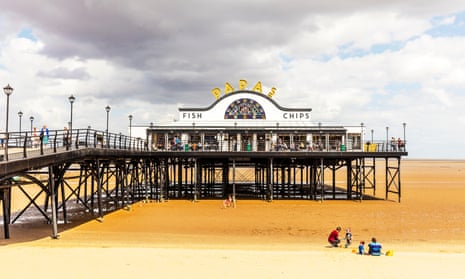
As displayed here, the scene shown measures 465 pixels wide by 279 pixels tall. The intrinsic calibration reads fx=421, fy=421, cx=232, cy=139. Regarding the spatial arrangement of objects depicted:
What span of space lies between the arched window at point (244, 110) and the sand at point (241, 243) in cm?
1276

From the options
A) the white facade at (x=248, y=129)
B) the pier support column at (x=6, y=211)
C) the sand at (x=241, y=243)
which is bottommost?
the sand at (x=241, y=243)

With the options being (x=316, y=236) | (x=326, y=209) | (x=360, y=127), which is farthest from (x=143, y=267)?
(x=360, y=127)

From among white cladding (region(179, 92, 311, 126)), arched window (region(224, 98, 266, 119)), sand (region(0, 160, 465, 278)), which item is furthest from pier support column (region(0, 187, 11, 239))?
arched window (region(224, 98, 266, 119))

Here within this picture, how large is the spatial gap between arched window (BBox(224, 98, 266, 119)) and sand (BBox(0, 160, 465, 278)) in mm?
12761

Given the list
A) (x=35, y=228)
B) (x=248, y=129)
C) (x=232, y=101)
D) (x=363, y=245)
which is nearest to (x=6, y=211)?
(x=35, y=228)

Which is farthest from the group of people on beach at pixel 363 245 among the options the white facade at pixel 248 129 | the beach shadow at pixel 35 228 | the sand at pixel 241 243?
the white facade at pixel 248 129

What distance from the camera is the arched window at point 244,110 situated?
39406mm

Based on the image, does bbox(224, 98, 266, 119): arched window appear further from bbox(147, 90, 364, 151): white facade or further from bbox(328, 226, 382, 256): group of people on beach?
bbox(328, 226, 382, 256): group of people on beach

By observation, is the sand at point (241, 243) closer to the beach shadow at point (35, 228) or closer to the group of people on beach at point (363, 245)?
the beach shadow at point (35, 228)

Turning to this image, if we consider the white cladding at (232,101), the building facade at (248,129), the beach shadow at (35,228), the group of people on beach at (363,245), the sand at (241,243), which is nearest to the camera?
the sand at (241,243)

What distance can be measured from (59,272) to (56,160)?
6.26 m

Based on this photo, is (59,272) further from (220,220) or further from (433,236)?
(433,236)

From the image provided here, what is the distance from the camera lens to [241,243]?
1672 cm

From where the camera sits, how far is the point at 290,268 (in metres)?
12.1
